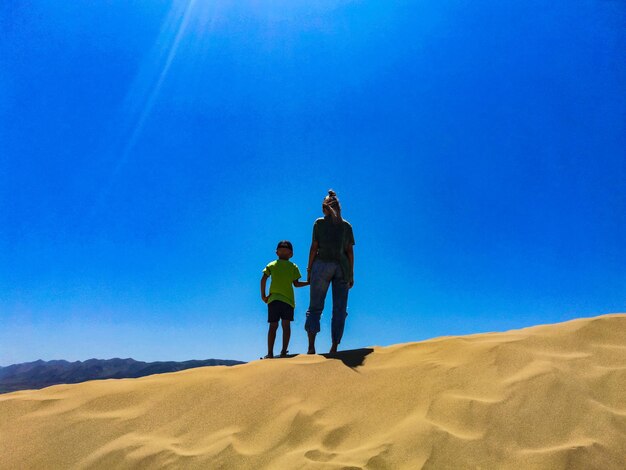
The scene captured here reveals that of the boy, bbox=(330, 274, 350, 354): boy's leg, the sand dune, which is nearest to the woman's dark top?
bbox=(330, 274, 350, 354): boy's leg

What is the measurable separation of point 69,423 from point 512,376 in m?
3.30

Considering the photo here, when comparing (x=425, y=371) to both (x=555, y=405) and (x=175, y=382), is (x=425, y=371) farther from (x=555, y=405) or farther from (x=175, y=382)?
(x=175, y=382)

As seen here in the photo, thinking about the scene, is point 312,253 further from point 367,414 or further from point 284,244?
point 367,414

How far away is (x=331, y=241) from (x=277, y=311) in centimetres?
122

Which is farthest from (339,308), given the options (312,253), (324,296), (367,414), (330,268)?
(367,414)

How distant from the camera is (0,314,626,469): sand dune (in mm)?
2418

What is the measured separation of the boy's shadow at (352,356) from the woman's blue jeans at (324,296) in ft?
1.93

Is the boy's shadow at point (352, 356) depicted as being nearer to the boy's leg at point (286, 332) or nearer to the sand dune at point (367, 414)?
the sand dune at point (367, 414)

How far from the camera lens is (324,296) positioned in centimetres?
548

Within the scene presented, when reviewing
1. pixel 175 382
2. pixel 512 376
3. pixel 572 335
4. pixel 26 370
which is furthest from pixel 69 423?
pixel 26 370

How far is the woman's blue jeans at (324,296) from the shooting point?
5.41 metres

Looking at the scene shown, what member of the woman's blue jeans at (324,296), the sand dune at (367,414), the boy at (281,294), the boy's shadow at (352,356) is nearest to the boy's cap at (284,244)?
the boy at (281,294)

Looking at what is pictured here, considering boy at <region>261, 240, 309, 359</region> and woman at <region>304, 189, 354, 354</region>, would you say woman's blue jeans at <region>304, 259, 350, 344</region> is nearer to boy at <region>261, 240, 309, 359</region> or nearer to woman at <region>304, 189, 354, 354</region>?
woman at <region>304, 189, 354, 354</region>

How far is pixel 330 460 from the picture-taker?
95.3 inches
